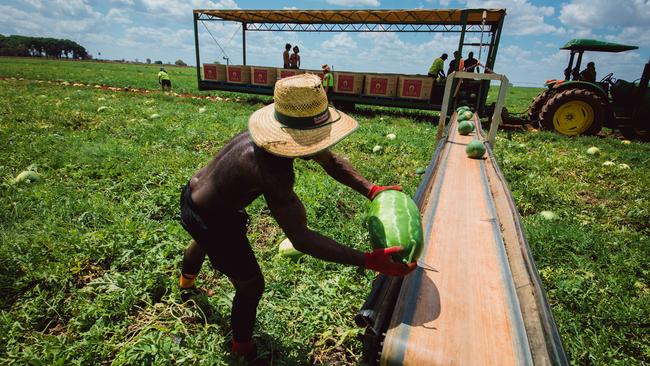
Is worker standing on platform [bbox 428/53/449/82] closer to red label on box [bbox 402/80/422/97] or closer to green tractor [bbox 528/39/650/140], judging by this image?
red label on box [bbox 402/80/422/97]

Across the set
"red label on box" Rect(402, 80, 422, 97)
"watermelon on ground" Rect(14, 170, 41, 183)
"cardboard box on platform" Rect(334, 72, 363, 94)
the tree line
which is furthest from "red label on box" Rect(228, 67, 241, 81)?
the tree line

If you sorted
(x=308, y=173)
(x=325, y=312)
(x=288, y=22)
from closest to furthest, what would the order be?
(x=325, y=312) → (x=308, y=173) → (x=288, y=22)

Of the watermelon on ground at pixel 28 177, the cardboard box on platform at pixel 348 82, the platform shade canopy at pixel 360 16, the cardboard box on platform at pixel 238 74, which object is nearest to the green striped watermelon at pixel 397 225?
the watermelon on ground at pixel 28 177

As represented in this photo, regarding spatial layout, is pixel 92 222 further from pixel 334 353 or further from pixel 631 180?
pixel 631 180

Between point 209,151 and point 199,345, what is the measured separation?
16.9 feet

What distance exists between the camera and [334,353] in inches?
99.4

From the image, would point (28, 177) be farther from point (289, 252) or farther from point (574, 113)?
point (574, 113)

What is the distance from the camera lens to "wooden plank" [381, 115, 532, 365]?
61.1 inches

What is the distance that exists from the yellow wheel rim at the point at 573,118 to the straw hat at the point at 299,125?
11681 mm

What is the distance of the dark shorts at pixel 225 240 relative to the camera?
2.19m

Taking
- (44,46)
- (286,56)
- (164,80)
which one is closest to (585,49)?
(286,56)

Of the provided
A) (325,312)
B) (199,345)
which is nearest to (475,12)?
(325,312)

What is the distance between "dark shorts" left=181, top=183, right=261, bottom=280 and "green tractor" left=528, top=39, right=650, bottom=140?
11.7 metres

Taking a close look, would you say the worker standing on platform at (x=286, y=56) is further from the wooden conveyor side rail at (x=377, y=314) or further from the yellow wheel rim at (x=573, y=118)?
the wooden conveyor side rail at (x=377, y=314)
